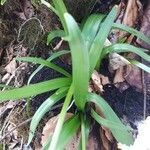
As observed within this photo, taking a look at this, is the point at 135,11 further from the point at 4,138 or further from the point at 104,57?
the point at 4,138

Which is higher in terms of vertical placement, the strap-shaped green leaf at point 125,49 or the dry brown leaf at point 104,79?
the strap-shaped green leaf at point 125,49

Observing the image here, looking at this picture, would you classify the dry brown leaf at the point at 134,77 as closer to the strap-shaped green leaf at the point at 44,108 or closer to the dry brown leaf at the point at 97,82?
the dry brown leaf at the point at 97,82

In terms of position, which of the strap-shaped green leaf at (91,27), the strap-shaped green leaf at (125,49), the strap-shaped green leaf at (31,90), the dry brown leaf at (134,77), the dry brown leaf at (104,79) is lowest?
the dry brown leaf at (134,77)

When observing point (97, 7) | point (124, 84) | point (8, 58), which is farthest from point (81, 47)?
point (8, 58)

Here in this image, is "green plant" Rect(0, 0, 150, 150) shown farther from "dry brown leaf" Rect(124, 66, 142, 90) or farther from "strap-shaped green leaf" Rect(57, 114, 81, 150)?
"dry brown leaf" Rect(124, 66, 142, 90)

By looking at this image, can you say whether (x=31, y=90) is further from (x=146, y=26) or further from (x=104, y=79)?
(x=146, y=26)

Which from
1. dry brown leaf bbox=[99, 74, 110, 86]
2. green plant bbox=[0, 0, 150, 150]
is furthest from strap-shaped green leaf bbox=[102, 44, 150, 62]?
dry brown leaf bbox=[99, 74, 110, 86]

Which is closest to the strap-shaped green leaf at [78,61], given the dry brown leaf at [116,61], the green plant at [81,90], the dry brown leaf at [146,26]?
the green plant at [81,90]

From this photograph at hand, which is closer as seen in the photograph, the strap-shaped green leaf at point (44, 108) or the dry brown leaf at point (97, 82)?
the strap-shaped green leaf at point (44, 108)
